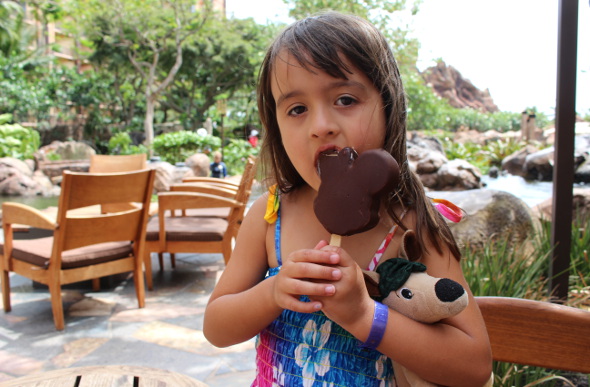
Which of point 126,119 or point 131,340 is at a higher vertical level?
point 126,119

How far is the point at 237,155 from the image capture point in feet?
49.6

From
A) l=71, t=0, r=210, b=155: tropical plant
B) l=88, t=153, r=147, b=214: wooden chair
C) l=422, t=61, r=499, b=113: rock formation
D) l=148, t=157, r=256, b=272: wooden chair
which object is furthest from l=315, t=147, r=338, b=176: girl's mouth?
l=422, t=61, r=499, b=113: rock formation

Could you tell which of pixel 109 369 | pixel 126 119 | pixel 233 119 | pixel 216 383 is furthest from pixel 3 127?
pixel 109 369

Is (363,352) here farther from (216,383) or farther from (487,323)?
(216,383)

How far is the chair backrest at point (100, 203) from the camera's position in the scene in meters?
2.92

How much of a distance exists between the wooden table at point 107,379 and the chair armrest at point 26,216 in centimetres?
216

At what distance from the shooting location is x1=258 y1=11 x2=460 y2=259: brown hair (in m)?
0.83

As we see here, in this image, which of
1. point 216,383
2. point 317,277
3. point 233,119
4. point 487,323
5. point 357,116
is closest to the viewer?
point 317,277

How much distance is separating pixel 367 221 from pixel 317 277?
0.10m

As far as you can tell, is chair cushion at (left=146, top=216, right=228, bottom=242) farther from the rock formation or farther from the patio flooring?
the rock formation

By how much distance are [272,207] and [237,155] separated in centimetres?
1430

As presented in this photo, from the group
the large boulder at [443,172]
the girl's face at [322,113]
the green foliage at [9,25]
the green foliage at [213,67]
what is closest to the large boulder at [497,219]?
the girl's face at [322,113]

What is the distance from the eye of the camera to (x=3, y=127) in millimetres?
13727

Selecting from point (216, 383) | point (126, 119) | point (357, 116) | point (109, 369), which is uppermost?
point (126, 119)
